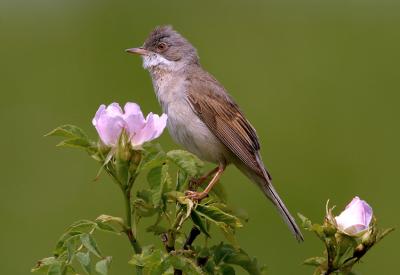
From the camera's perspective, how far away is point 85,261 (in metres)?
2.95

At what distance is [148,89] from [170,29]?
404 centimetres

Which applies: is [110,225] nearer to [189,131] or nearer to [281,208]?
[281,208]

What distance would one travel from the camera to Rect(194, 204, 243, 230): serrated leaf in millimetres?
3162

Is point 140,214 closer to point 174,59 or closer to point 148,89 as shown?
point 174,59

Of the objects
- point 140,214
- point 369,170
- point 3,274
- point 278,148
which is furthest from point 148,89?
point 140,214

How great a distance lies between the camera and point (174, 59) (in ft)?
19.2

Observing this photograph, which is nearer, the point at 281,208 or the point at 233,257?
the point at 233,257

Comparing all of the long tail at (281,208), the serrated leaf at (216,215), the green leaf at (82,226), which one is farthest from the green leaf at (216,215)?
the long tail at (281,208)

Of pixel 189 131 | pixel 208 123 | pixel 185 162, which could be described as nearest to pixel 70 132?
pixel 185 162

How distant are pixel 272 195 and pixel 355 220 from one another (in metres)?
1.88

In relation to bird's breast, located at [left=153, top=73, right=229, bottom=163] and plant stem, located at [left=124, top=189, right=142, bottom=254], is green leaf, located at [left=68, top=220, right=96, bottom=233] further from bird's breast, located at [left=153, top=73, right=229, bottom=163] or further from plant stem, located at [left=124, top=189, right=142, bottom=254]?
bird's breast, located at [left=153, top=73, right=229, bottom=163]

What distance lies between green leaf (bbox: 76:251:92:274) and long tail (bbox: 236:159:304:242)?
5.94ft

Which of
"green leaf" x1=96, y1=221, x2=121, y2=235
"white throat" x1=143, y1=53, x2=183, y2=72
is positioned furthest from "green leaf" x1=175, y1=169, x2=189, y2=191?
"white throat" x1=143, y1=53, x2=183, y2=72

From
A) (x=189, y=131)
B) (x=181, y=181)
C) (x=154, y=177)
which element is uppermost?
(x=154, y=177)
